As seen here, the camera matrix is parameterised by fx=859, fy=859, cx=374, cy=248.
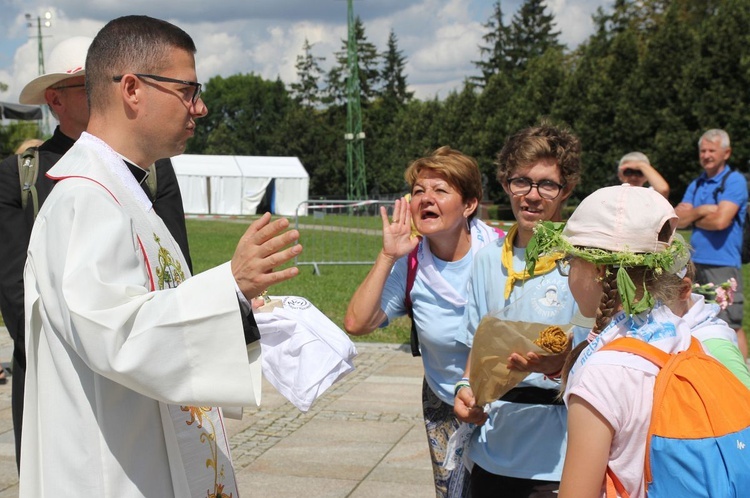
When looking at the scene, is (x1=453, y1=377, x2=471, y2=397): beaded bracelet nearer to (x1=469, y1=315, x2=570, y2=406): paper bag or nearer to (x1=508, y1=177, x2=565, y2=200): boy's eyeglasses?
(x1=469, y1=315, x2=570, y2=406): paper bag

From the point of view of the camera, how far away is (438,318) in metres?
3.56

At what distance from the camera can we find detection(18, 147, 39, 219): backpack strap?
308cm

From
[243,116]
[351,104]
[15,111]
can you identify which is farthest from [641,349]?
[243,116]

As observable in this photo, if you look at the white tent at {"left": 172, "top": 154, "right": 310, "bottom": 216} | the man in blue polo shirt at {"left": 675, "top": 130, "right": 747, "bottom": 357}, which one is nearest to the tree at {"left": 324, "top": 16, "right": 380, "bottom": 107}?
the white tent at {"left": 172, "top": 154, "right": 310, "bottom": 216}

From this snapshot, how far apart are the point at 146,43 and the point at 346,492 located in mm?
3404

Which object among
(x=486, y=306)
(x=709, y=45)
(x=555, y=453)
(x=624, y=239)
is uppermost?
(x=709, y=45)

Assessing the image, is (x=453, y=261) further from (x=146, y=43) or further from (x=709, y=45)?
(x=709, y=45)

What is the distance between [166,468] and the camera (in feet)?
7.34

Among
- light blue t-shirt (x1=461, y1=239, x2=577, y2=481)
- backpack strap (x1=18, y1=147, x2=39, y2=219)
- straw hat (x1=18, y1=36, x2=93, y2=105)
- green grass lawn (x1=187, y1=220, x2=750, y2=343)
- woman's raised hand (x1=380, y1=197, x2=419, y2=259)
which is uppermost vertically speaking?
straw hat (x1=18, y1=36, x2=93, y2=105)

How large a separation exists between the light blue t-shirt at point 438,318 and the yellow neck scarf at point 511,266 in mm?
327

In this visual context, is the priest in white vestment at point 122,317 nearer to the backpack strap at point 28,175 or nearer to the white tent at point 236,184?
the backpack strap at point 28,175

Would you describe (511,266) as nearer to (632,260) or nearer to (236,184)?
(632,260)

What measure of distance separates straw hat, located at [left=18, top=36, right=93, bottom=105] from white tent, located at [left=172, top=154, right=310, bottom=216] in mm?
38051

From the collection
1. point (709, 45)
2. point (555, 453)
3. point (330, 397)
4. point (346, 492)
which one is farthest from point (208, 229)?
point (555, 453)
